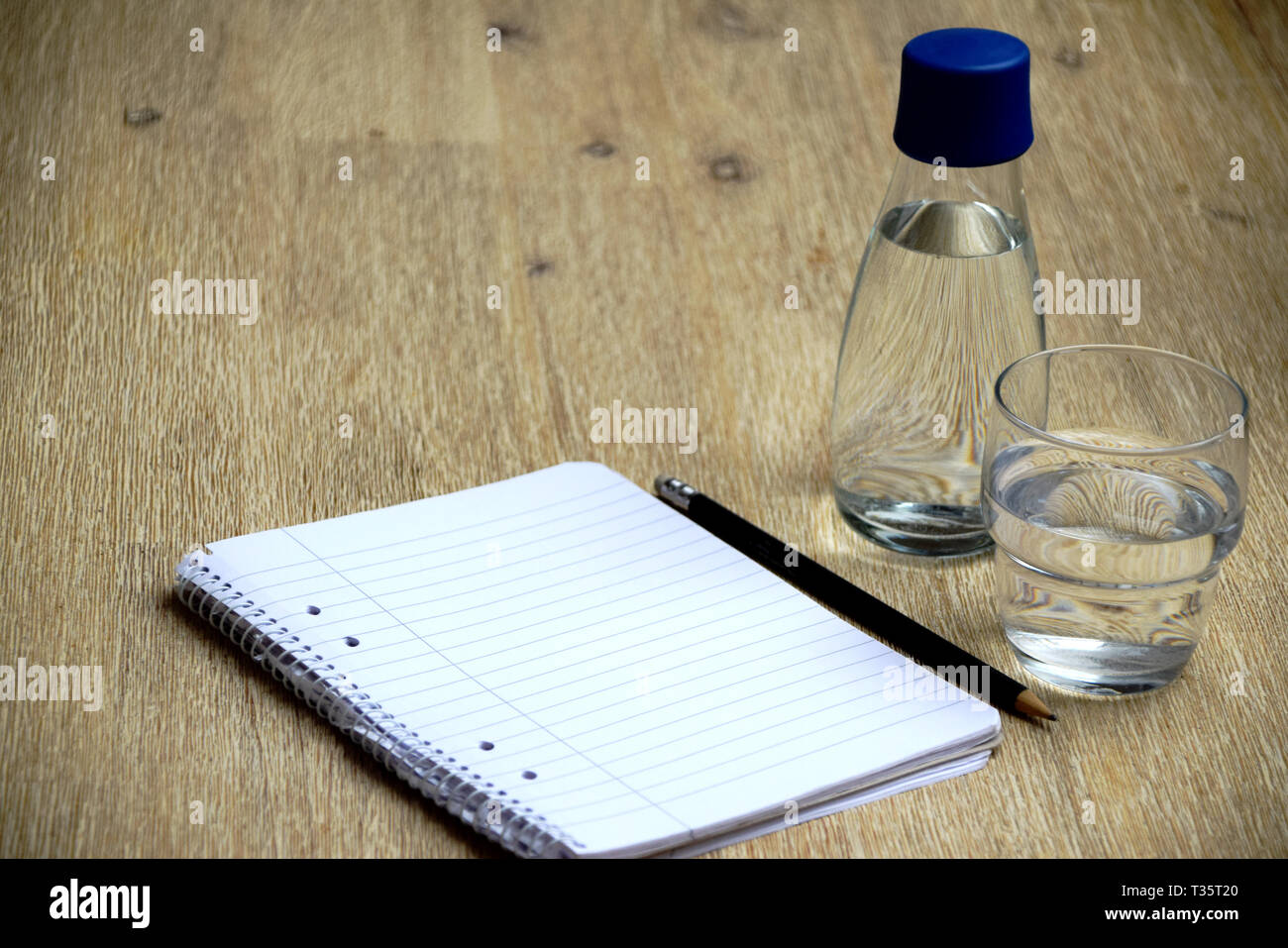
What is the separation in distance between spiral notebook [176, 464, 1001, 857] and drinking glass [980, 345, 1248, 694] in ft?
0.20

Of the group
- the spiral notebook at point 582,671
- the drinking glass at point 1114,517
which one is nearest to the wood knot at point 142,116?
the spiral notebook at point 582,671

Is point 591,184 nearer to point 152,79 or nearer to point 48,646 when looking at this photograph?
point 152,79

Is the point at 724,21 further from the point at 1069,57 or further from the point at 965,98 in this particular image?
the point at 965,98

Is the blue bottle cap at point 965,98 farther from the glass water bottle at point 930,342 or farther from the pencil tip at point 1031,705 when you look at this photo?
the pencil tip at point 1031,705

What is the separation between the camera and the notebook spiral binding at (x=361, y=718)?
573mm

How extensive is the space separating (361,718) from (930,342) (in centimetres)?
35

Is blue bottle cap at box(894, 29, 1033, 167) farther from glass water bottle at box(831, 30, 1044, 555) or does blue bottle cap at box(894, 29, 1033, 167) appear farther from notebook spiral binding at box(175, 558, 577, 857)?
notebook spiral binding at box(175, 558, 577, 857)

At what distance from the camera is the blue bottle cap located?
2.24ft

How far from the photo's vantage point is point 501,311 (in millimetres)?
994

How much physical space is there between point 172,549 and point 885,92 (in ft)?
2.50

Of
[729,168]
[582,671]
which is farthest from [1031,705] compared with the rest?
[729,168]

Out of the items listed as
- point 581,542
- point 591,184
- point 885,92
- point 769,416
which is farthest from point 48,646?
point 885,92

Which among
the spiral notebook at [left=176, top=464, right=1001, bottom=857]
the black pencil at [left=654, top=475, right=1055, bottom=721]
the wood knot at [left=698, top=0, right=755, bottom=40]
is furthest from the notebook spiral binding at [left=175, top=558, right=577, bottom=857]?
the wood knot at [left=698, top=0, right=755, bottom=40]

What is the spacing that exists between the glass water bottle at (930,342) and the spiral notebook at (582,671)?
3.7 inches
